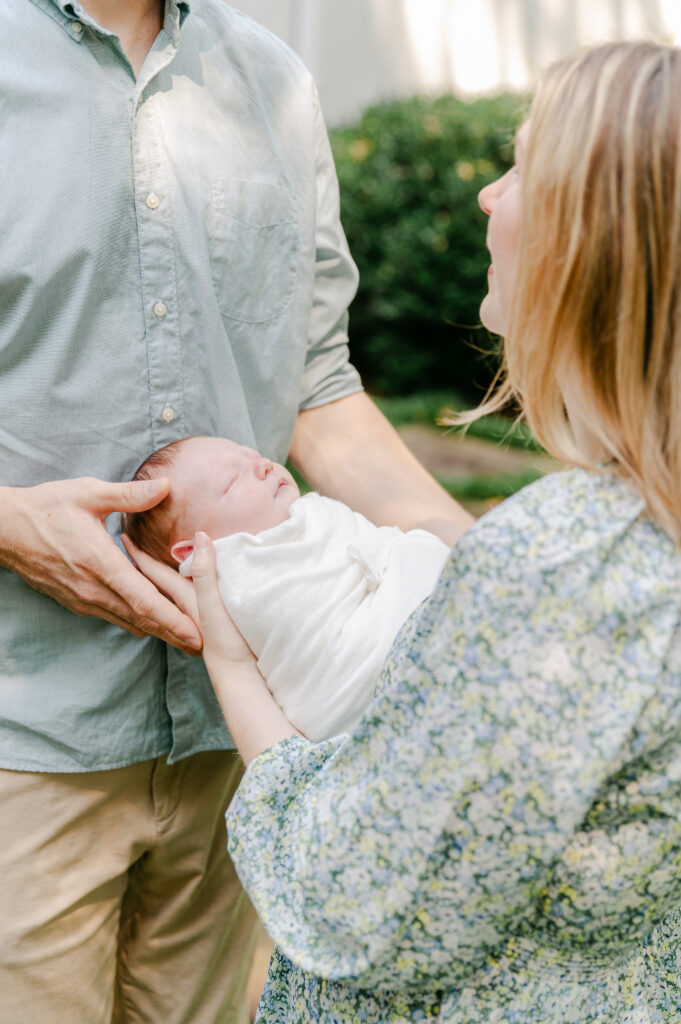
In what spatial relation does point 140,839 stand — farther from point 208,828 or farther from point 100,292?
point 100,292

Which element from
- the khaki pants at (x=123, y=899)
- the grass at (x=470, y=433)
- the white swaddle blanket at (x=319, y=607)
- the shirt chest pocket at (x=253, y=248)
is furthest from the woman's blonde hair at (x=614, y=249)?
the grass at (x=470, y=433)

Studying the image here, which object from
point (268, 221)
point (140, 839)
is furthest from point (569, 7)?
point (140, 839)

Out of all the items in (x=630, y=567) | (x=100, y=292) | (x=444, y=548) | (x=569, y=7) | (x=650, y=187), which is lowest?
(x=569, y=7)

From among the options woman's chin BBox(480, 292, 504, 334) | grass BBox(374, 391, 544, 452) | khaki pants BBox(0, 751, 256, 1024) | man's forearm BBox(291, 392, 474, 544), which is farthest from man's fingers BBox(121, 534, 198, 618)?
grass BBox(374, 391, 544, 452)

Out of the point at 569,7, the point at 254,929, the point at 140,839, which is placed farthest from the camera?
the point at 569,7

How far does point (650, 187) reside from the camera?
4.22 ft

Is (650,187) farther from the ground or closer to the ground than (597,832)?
farther from the ground

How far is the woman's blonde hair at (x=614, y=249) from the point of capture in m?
1.29

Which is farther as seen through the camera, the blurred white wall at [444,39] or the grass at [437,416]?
the blurred white wall at [444,39]

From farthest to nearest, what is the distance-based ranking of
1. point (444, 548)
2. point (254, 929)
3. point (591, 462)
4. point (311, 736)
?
point (254, 929)
point (444, 548)
point (311, 736)
point (591, 462)

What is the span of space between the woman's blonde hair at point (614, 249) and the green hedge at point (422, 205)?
6031 millimetres

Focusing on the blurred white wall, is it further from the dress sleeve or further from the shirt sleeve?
the dress sleeve

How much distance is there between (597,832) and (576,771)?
138mm

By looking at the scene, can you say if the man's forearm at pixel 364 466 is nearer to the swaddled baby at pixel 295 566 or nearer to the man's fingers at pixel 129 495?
the swaddled baby at pixel 295 566
